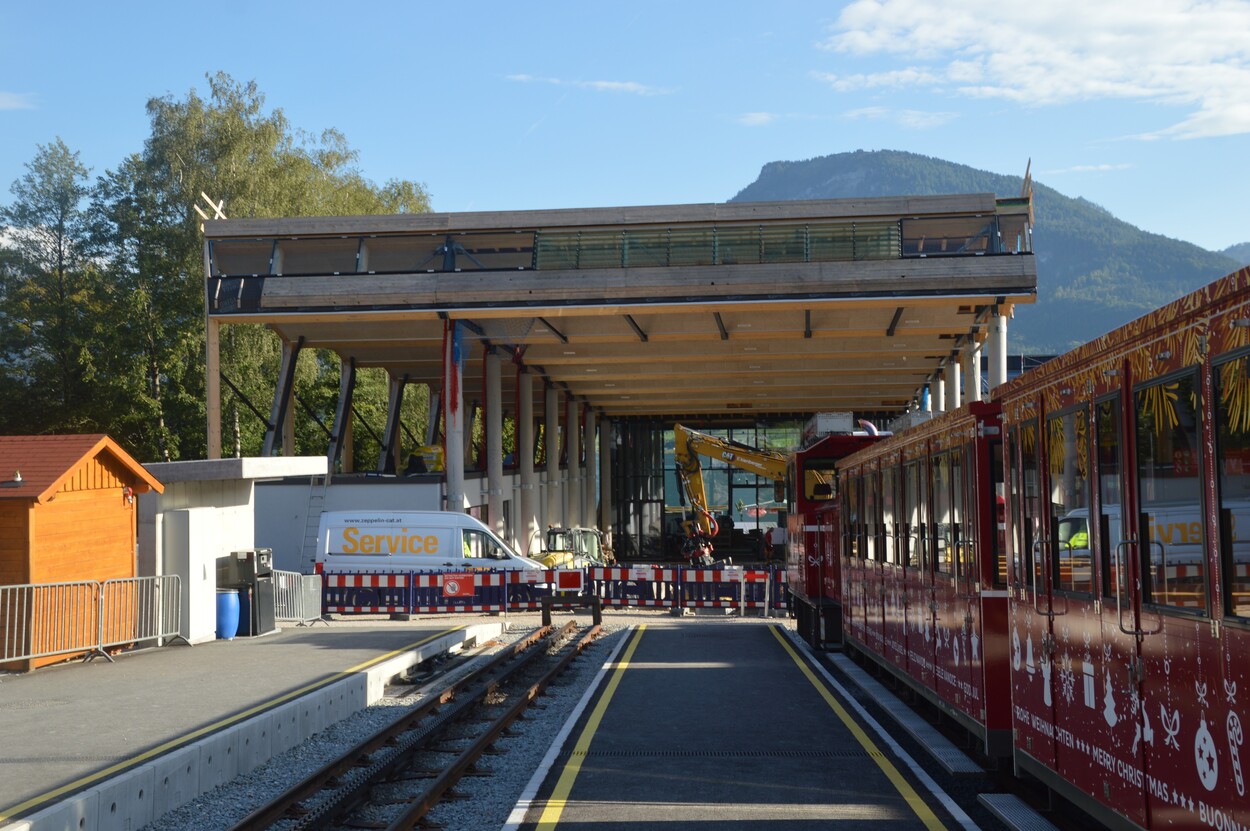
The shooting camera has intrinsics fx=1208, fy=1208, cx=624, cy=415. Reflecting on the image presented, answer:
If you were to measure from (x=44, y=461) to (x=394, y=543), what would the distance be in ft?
41.1

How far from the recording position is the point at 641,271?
30.5 m

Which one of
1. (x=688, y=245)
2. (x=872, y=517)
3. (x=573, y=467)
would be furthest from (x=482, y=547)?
(x=573, y=467)

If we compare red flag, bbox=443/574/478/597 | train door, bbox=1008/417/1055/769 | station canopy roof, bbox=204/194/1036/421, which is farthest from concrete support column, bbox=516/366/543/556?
train door, bbox=1008/417/1055/769

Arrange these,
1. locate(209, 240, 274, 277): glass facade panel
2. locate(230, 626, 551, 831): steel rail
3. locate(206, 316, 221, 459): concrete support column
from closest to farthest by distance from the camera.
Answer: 1. locate(230, 626, 551, 831): steel rail
2. locate(206, 316, 221, 459): concrete support column
3. locate(209, 240, 274, 277): glass facade panel

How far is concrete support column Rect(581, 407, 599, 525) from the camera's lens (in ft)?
188

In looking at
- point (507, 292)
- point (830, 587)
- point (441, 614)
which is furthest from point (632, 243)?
point (830, 587)

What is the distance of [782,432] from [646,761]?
5507 cm

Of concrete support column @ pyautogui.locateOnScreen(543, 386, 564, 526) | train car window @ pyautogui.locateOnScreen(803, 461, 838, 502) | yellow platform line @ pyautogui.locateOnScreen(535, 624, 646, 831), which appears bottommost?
yellow platform line @ pyautogui.locateOnScreen(535, 624, 646, 831)

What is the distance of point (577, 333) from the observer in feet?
118

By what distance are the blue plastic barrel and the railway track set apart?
182 inches

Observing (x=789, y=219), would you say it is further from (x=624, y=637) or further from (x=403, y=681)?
(x=403, y=681)

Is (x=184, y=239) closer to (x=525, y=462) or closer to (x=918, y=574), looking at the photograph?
(x=525, y=462)

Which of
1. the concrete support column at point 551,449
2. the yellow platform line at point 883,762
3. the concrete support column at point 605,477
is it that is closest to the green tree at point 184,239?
the concrete support column at point 551,449

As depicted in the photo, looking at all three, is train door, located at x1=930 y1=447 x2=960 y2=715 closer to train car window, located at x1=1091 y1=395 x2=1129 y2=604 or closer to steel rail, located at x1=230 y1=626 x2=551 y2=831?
train car window, located at x1=1091 y1=395 x2=1129 y2=604
